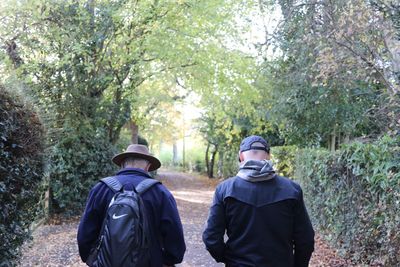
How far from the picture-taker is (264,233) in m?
3.57

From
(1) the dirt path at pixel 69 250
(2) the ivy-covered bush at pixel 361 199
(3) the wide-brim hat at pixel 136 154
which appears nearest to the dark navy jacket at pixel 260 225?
(3) the wide-brim hat at pixel 136 154

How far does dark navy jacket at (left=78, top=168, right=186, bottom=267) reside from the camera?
3816 mm

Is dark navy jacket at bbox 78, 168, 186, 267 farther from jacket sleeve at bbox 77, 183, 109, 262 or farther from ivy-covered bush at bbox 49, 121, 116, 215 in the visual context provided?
ivy-covered bush at bbox 49, 121, 116, 215

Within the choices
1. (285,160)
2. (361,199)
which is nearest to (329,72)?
(361,199)

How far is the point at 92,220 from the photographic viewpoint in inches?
153

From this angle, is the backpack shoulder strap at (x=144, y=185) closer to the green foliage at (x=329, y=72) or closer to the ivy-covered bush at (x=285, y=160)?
the green foliage at (x=329, y=72)

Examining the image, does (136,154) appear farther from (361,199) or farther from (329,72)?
(329,72)

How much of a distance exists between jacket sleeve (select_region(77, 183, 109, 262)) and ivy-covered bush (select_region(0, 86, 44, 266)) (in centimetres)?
209

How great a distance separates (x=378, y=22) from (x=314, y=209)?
461 centimetres

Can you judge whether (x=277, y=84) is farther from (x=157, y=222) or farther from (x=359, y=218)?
(x=157, y=222)

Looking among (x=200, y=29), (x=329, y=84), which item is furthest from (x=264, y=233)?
(x=200, y=29)

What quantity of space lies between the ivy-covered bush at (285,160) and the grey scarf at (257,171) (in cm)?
1292

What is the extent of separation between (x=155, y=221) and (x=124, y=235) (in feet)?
1.33

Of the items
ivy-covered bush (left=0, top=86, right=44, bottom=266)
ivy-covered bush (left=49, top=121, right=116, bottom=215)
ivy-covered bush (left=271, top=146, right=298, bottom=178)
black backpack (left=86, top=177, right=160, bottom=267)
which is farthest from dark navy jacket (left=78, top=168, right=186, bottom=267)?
ivy-covered bush (left=271, top=146, right=298, bottom=178)
